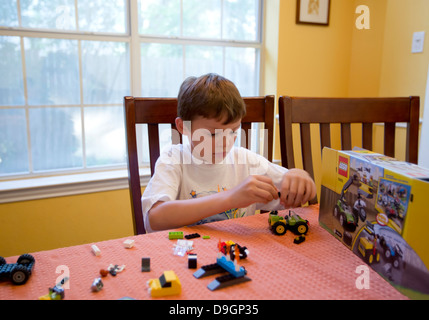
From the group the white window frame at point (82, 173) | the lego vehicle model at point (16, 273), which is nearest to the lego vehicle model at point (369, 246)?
the lego vehicle model at point (16, 273)

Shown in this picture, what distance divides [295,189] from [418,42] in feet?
5.69

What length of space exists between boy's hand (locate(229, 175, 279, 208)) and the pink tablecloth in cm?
7

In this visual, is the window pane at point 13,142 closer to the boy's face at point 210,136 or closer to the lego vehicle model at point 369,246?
the boy's face at point 210,136

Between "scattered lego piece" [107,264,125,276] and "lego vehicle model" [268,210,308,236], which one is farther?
"lego vehicle model" [268,210,308,236]

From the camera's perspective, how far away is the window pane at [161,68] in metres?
2.13

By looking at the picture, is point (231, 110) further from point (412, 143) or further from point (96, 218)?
point (96, 218)

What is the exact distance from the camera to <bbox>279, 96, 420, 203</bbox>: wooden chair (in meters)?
1.19

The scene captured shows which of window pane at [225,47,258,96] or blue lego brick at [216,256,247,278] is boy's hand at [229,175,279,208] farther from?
window pane at [225,47,258,96]

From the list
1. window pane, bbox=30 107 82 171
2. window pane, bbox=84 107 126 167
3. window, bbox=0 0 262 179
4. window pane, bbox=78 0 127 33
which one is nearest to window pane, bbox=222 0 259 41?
window, bbox=0 0 262 179

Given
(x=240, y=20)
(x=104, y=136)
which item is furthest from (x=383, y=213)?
(x=240, y=20)

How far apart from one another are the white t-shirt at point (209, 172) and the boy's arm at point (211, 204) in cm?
14

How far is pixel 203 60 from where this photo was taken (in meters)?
2.28

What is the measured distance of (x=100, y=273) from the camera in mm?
601

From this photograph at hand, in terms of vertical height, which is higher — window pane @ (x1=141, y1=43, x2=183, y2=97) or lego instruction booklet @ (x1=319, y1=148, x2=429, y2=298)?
window pane @ (x1=141, y1=43, x2=183, y2=97)
